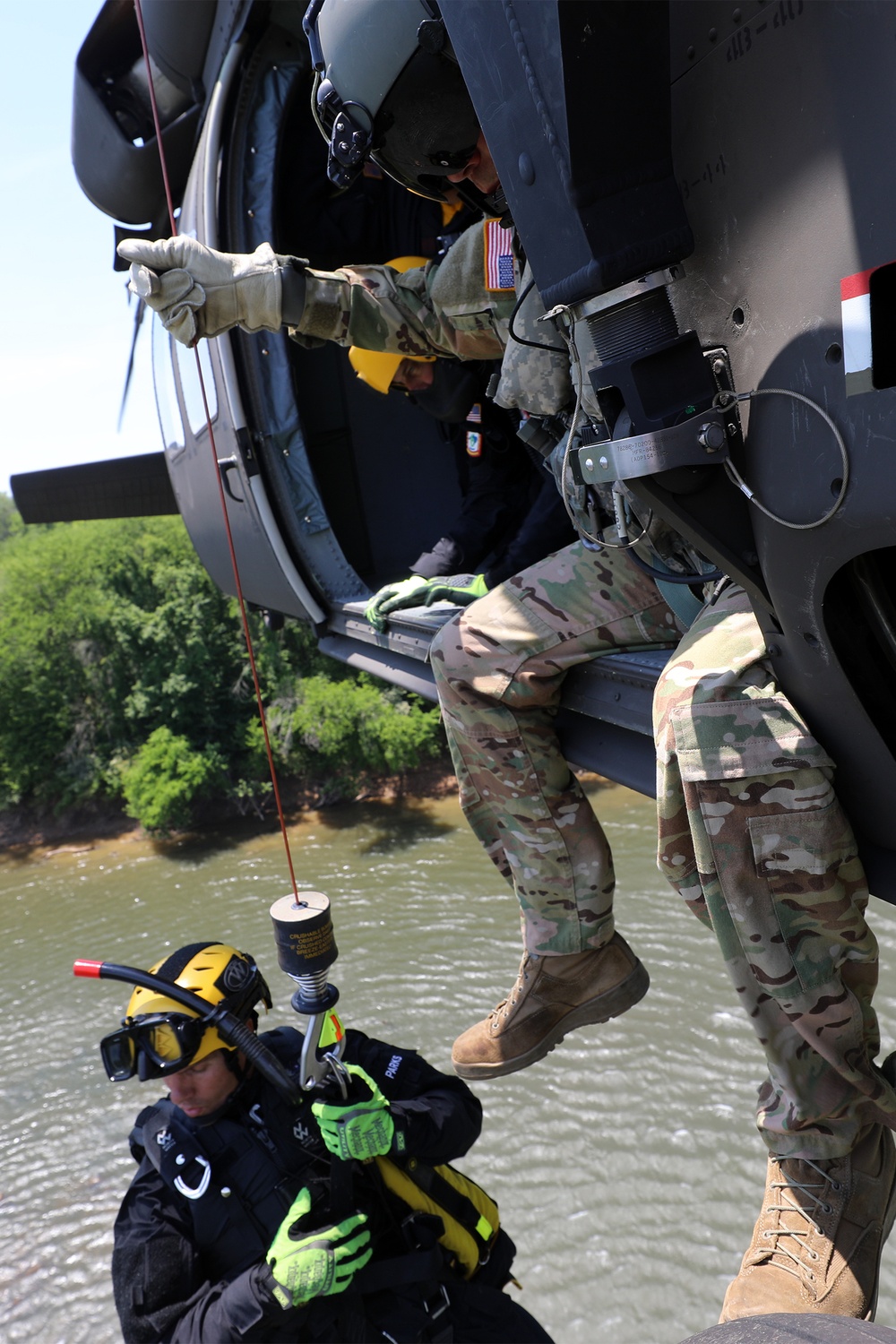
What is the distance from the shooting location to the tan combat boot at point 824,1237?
4.44ft

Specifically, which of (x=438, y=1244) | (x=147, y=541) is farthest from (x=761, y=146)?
(x=147, y=541)

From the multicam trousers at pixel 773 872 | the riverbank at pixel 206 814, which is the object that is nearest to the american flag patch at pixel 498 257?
the multicam trousers at pixel 773 872

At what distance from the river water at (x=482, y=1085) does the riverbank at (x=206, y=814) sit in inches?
53.9

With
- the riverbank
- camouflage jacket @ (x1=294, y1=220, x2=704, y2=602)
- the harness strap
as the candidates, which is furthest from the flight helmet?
the riverbank

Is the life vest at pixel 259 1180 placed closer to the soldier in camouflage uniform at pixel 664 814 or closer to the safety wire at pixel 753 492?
the soldier in camouflage uniform at pixel 664 814

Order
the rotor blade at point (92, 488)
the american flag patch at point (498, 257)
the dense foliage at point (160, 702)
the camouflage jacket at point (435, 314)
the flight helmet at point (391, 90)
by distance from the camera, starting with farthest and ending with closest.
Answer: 1. the dense foliage at point (160, 702)
2. the rotor blade at point (92, 488)
3. the american flag patch at point (498, 257)
4. the camouflage jacket at point (435, 314)
5. the flight helmet at point (391, 90)

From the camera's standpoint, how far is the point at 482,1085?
10.7 metres

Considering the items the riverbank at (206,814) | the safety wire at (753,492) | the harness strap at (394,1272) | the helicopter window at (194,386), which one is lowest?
the riverbank at (206,814)

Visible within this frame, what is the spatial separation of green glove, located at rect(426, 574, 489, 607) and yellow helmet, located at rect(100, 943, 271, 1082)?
4.65 ft

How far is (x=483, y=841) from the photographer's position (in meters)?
2.11

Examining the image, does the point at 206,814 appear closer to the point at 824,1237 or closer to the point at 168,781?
the point at 168,781

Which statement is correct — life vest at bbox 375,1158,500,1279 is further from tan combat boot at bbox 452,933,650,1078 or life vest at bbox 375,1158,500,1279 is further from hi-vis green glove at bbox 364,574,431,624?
hi-vis green glove at bbox 364,574,431,624

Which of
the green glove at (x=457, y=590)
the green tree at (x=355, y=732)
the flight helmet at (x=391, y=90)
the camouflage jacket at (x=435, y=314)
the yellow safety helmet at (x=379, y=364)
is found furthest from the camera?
the green tree at (x=355, y=732)

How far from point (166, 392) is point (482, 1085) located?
865 centimetres
